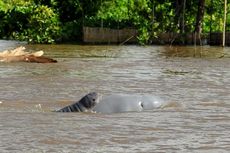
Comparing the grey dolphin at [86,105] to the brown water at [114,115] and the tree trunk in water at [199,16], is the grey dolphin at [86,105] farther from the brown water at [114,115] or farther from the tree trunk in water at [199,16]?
the tree trunk in water at [199,16]

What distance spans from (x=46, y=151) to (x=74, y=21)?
29.6m

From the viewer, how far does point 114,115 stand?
27.4 ft

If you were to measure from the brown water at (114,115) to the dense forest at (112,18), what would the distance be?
16626 millimetres

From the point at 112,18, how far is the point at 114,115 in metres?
27.2

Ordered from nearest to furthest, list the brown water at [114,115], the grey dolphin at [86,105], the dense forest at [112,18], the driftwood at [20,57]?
the brown water at [114,115]
the grey dolphin at [86,105]
the driftwood at [20,57]
the dense forest at [112,18]

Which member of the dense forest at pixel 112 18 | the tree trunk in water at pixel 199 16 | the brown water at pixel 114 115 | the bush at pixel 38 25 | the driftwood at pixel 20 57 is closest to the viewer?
the brown water at pixel 114 115

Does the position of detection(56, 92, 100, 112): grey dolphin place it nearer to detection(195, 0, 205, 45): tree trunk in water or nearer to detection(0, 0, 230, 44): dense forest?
detection(0, 0, 230, 44): dense forest

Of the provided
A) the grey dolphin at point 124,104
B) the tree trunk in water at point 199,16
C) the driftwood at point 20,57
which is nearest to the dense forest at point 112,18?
the tree trunk in water at point 199,16

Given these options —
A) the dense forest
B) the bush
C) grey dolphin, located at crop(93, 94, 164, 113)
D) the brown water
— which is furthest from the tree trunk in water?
grey dolphin, located at crop(93, 94, 164, 113)

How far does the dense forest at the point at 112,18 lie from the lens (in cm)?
3266

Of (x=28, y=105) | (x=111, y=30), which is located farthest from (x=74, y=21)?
(x=28, y=105)

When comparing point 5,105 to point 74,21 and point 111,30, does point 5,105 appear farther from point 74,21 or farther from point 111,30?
point 74,21

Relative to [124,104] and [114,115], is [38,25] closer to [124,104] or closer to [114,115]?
[124,104]

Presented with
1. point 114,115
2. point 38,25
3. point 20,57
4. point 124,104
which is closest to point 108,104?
point 124,104
